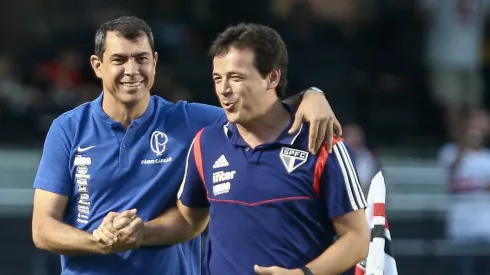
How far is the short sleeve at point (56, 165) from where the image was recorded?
5207 millimetres

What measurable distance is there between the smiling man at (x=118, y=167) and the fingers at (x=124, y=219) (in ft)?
0.67

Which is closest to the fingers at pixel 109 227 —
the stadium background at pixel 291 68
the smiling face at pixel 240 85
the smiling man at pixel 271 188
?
the smiling man at pixel 271 188

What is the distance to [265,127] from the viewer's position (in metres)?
4.69

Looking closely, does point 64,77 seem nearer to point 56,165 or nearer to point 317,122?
point 56,165

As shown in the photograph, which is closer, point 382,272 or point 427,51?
point 382,272

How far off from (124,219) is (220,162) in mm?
451

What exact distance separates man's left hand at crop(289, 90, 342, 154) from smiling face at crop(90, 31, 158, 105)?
721mm

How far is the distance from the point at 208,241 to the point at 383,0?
11182 millimetres

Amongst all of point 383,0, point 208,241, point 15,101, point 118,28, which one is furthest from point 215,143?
point 383,0

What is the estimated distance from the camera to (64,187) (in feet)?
17.1

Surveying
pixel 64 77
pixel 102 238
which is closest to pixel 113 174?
pixel 102 238

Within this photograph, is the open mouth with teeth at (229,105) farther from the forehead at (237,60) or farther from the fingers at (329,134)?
the fingers at (329,134)

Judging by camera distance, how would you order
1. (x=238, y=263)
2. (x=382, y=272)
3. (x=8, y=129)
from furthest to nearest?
(x=8, y=129)
(x=382, y=272)
(x=238, y=263)

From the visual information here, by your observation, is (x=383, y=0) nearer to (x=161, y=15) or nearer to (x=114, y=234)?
(x=161, y=15)
